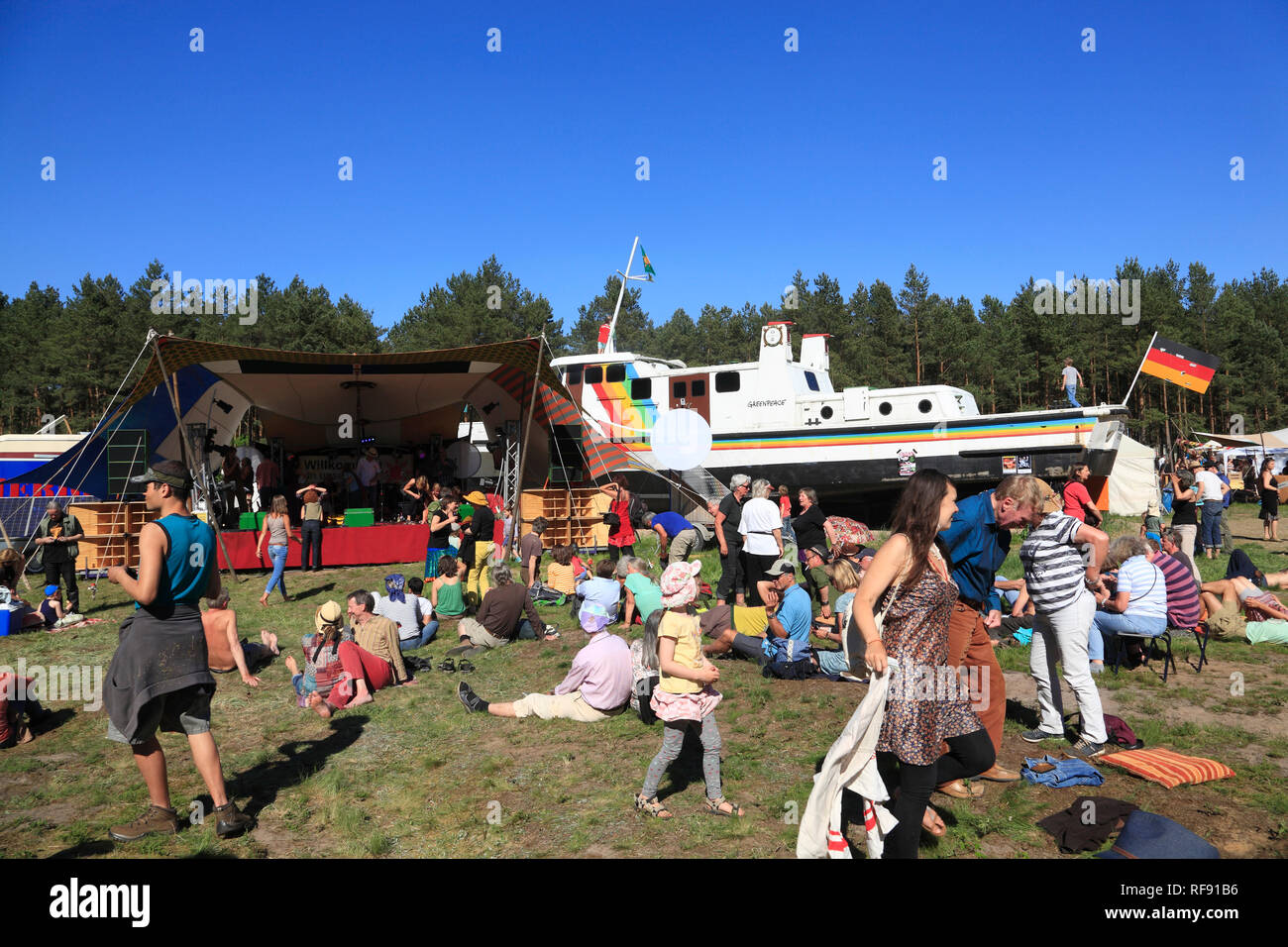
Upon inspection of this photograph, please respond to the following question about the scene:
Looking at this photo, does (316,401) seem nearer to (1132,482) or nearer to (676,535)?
(676,535)

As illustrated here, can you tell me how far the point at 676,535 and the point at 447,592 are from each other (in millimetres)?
→ 3150

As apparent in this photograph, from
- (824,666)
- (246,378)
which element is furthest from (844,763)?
(246,378)

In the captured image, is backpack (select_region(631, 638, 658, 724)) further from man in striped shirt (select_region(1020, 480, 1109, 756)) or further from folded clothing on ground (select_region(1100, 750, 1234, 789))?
folded clothing on ground (select_region(1100, 750, 1234, 789))

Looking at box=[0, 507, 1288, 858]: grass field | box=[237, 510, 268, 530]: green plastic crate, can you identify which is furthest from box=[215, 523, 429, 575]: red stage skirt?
box=[0, 507, 1288, 858]: grass field

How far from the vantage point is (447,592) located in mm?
10305

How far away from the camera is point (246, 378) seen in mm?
16266

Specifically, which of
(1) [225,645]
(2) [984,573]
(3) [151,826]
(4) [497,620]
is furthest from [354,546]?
(2) [984,573]

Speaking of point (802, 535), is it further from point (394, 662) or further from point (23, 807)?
point (23, 807)

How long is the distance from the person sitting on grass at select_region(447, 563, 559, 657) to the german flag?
13.5 meters

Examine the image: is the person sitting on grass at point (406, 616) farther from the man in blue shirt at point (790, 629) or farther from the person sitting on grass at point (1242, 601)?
the person sitting on grass at point (1242, 601)

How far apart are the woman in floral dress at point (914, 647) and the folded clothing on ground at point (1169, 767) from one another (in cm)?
225

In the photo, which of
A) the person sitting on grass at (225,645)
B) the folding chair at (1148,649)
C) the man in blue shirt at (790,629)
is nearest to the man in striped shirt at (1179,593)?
the folding chair at (1148,649)

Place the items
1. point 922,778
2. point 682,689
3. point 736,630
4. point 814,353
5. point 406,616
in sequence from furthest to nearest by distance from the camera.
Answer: point 814,353 → point 406,616 → point 736,630 → point 682,689 → point 922,778

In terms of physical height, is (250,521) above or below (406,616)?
above
